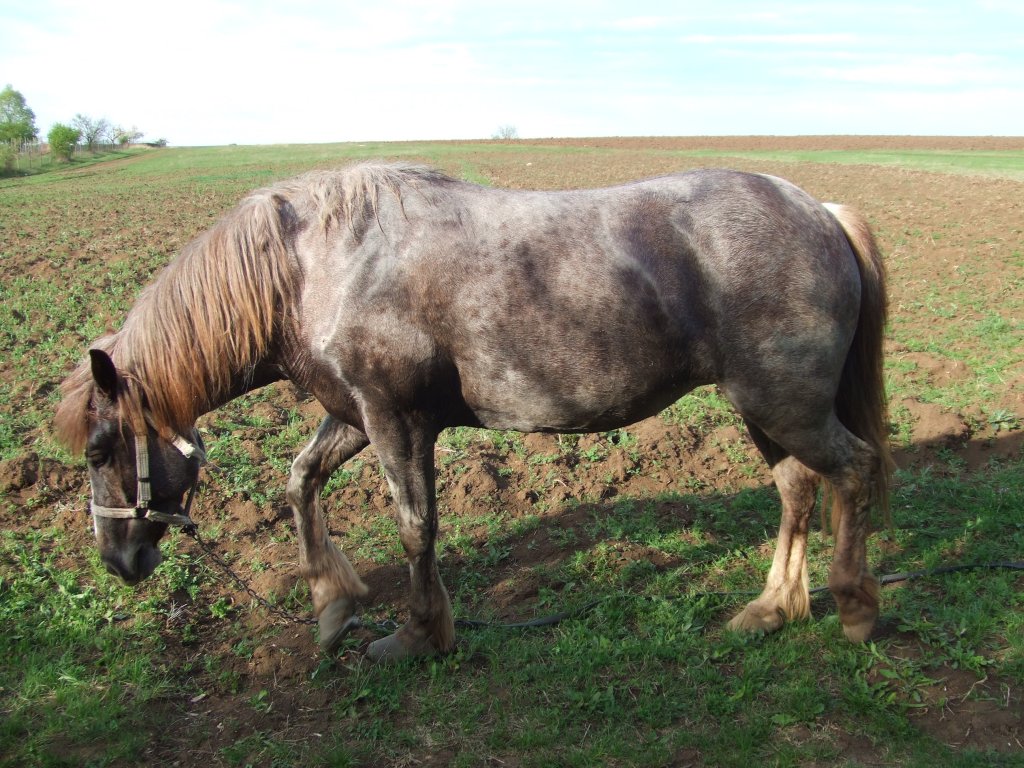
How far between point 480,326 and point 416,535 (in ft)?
3.35

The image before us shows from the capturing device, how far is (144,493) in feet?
10.9

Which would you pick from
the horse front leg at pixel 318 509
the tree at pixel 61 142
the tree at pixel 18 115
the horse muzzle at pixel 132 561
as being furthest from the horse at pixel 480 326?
the tree at pixel 18 115

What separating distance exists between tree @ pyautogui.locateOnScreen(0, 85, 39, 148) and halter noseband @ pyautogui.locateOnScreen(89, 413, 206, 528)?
6938cm

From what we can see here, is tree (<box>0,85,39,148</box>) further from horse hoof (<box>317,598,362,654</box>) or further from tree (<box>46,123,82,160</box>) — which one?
horse hoof (<box>317,598,362,654</box>)

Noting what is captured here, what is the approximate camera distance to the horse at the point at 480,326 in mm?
3166

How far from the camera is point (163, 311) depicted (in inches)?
130

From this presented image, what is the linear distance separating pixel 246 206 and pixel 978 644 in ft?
12.5

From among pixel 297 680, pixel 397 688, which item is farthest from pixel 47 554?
pixel 397 688

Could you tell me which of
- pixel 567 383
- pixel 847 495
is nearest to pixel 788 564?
pixel 847 495

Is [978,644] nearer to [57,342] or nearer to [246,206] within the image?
[246,206]

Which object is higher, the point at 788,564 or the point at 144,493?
the point at 144,493

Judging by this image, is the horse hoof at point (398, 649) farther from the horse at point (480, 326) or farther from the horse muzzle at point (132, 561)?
the horse muzzle at point (132, 561)

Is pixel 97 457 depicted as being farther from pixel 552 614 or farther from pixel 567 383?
pixel 552 614

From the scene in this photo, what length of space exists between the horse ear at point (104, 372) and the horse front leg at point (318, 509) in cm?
94
